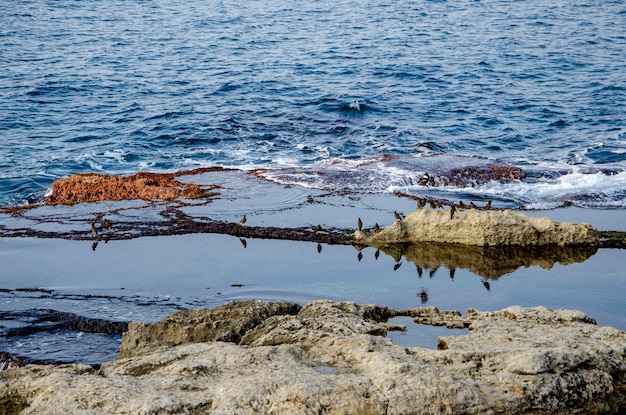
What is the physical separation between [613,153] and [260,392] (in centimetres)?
2031

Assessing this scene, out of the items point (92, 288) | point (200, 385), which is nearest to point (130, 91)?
point (92, 288)

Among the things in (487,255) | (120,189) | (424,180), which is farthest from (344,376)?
(120,189)

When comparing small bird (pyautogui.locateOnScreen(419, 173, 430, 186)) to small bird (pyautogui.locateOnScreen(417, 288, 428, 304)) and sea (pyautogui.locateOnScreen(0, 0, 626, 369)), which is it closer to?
sea (pyautogui.locateOnScreen(0, 0, 626, 369))

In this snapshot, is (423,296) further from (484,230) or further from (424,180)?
(424,180)

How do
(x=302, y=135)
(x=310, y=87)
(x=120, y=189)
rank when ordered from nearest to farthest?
1. (x=120, y=189)
2. (x=302, y=135)
3. (x=310, y=87)

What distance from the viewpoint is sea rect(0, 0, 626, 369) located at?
12438mm

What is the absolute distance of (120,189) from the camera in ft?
63.2

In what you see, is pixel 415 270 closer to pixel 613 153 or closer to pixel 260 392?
pixel 260 392

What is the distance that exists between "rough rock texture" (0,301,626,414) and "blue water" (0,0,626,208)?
1118 centimetres

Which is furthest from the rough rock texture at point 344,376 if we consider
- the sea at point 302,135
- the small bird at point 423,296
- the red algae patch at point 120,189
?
the red algae patch at point 120,189

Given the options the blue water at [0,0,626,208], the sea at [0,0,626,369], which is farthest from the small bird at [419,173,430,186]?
the blue water at [0,0,626,208]

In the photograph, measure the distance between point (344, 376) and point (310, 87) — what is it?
90.0ft

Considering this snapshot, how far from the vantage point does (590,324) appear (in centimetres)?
859

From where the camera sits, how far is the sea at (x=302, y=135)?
12438mm
